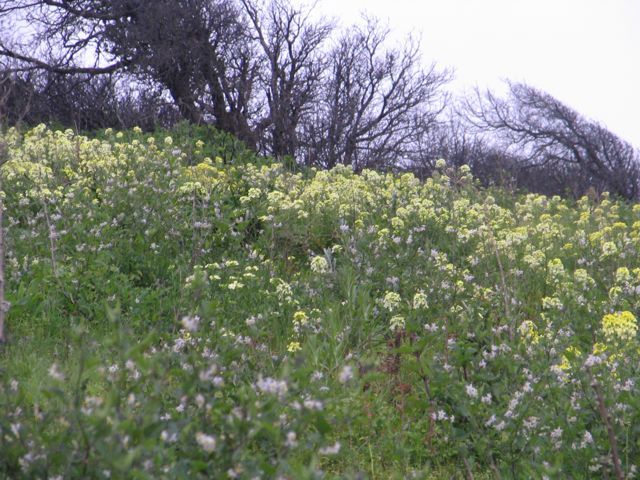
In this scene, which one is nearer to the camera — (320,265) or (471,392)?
(471,392)

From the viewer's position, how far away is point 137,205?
6.45 metres

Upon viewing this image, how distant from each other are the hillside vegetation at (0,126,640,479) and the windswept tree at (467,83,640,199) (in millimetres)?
8497

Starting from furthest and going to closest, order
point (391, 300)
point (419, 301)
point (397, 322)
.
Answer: point (391, 300) < point (419, 301) < point (397, 322)

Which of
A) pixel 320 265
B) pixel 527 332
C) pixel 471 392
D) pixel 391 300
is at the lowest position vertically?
pixel 471 392

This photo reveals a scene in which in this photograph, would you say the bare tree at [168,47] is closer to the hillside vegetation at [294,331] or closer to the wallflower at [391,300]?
the hillside vegetation at [294,331]

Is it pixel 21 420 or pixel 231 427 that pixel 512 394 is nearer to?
pixel 231 427

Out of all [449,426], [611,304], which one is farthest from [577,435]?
[611,304]

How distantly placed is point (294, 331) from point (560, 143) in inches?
573

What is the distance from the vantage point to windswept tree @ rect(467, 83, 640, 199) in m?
17.1

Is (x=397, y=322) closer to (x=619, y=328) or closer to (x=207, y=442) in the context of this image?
(x=619, y=328)

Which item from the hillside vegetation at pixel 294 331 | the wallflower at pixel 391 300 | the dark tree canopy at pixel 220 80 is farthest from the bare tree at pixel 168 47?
the wallflower at pixel 391 300

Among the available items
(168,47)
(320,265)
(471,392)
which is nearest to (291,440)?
(471,392)

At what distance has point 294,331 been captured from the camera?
474cm

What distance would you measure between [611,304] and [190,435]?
11.7ft
